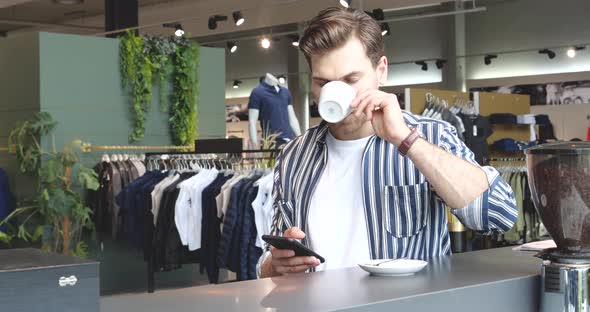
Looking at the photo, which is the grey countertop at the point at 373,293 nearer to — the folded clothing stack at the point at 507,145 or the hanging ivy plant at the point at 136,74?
the hanging ivy plant at the point at 136,74

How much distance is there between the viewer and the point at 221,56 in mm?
9258

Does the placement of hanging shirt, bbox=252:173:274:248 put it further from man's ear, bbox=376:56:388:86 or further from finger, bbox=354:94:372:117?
finger, bbox=354:94:372:117

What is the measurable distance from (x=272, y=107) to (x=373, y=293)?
22.8 feet

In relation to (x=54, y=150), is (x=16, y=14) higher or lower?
higher

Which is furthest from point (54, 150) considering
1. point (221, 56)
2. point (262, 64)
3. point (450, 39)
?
point (262, 64)

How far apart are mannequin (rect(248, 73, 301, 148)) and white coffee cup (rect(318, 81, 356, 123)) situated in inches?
258

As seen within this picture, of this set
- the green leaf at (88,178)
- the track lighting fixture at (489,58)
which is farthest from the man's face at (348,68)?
the track lighting fixture at (489,58)

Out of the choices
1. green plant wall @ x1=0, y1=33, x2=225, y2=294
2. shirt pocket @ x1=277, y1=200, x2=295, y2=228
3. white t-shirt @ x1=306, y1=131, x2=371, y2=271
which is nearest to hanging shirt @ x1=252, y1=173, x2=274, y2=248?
green plant wall @ x1=0, y1=33, x2=225, y2=294

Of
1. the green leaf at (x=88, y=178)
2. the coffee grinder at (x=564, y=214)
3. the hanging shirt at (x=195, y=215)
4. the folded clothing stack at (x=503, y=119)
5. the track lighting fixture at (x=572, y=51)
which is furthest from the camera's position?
the track lighting fixture at (x=572, y=51)

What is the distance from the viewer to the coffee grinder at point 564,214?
177 centimetres

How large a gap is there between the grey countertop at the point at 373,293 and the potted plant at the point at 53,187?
566cm

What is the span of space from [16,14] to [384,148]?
18.1 metres

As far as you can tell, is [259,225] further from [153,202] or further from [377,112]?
[377,112]

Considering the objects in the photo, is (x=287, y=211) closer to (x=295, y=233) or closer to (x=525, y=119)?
(x=295, y=233)
